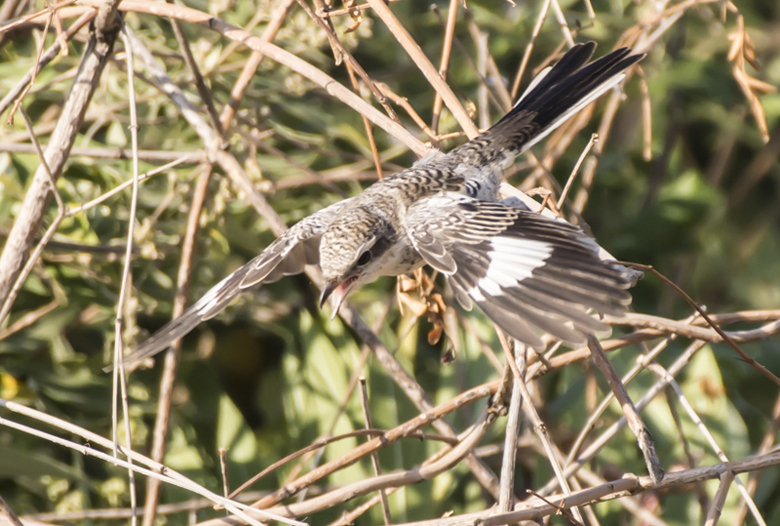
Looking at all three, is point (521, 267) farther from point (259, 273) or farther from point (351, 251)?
point (259, 273)

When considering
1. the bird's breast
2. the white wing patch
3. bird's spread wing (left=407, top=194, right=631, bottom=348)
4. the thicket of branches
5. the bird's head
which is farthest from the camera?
the bird's breast

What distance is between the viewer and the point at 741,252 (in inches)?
211

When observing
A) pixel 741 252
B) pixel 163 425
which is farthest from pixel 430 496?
pixel 741 252

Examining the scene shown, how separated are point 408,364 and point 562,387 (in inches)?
27.9

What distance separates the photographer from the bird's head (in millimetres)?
2264

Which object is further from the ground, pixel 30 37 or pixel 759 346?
pixel 30 37

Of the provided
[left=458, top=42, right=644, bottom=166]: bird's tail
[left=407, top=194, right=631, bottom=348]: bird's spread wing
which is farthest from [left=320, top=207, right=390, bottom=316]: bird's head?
[left=458, top=42, right=644, bottom=166]: bird's tail

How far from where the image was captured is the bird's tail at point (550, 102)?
2689 millimetres

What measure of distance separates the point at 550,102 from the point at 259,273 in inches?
48.0

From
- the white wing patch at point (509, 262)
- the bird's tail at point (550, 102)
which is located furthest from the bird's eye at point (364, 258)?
the bird's tail at point (550, 102)

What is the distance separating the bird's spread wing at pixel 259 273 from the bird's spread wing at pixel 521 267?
328 millimetres

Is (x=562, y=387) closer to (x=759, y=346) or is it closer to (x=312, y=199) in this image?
(x=759, y=346)

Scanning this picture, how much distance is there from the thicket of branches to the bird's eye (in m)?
0.12

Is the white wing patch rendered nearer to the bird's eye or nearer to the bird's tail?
the bird's eye
